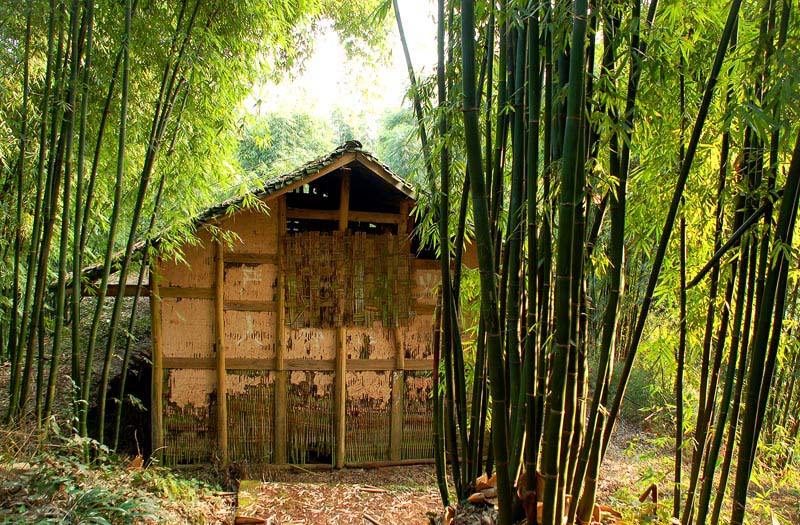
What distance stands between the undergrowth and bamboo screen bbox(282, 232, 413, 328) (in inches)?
81.0

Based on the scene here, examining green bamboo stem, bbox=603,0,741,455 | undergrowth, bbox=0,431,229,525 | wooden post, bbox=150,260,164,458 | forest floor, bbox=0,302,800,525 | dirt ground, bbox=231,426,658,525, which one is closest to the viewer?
green bamboo stem, bbox=603,0,741,455

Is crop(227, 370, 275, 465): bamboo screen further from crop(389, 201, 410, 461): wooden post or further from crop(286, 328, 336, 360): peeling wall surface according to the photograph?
crop(389, 201, 410, 461): wooden post

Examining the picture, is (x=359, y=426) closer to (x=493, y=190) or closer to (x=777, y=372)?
(x=777, y=372)

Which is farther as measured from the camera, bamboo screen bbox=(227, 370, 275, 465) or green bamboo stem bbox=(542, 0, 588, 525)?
bamboo screen bbox=(227, 370, 275, 465)

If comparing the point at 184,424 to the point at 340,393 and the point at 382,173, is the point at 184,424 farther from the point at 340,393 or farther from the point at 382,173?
the point at 382,173

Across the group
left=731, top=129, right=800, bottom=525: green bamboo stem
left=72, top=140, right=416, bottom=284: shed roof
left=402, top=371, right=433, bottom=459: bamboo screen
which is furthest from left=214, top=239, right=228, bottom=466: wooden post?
left=731, top=129, right=800, bottom=525: green bamboo stem

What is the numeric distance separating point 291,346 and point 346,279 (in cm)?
80

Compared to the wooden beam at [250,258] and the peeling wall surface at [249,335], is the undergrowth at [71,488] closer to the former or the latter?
the peeling wall surface at [249,335]

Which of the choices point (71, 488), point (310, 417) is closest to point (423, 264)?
point (310, 417)

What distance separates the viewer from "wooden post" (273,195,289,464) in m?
5.00

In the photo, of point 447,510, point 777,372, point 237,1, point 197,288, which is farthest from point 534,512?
point 197,288

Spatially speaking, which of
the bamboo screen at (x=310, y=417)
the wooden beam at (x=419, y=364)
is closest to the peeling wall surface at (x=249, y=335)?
the bamboo screen at (x=310, y=417)

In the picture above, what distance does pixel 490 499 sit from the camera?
5.60ft

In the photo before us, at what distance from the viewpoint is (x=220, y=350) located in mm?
4902
